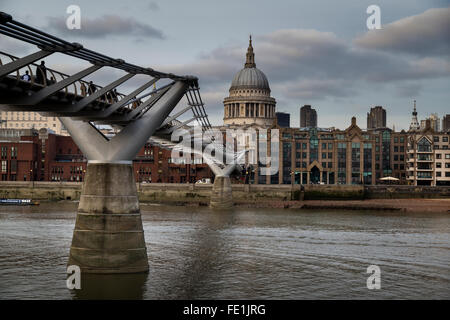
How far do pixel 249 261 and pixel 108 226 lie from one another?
426 inches

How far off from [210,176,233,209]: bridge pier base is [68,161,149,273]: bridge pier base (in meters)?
65.6

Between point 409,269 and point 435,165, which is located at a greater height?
point 435,165

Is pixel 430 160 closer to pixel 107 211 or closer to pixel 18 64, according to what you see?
pixel 107 211

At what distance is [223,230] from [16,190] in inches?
2704

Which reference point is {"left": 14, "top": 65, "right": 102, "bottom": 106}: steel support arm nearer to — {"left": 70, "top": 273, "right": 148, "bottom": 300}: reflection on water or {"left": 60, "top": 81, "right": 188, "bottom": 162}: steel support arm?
{"left": 60, "top": 81, "right": 188, "bottom": 162}: steel support arm

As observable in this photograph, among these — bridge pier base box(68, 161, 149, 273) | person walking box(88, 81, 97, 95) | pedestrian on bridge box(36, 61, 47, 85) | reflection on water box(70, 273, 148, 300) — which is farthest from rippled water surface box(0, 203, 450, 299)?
pedestrian on bridge box(36, 61, 47, 85)

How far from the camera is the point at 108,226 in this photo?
31.4 m

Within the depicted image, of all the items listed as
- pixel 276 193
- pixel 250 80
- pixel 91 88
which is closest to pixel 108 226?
pixel 91 88

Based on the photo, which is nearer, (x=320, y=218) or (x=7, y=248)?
(x=7, y=248)

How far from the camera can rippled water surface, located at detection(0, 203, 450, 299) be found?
29359mm

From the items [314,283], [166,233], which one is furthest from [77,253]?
[166,233]

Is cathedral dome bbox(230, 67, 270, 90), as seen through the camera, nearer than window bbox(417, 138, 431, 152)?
No

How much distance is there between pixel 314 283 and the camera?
31.4 meters
